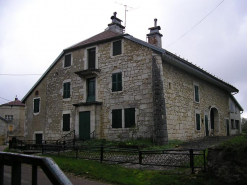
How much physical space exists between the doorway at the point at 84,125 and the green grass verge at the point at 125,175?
695cm

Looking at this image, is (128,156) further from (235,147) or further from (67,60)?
(67,60)

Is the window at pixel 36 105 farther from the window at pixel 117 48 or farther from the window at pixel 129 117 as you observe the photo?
the window at pixel 129 117

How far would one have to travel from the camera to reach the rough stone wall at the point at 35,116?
2130 centimetres

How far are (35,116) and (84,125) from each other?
6.32 meters

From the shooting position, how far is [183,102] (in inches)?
698

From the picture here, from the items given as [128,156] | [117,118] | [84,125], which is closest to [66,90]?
[84,125]

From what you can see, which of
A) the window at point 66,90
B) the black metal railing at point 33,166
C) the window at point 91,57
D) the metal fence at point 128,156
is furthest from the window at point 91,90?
the black metal railing at point 33,166

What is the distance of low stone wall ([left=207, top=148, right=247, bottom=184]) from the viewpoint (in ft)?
21.0

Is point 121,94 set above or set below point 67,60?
below

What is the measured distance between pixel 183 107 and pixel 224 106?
31.4ft

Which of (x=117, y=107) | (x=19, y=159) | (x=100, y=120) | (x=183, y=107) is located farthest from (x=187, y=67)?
(x=19, y=159)

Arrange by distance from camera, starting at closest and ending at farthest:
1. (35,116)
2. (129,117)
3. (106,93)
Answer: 1. (129,117)
2. (106,93)
3. (35,116)

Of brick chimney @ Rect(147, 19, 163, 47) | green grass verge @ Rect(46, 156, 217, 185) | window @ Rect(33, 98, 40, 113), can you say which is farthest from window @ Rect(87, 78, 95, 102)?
green grass verge @ Rect(46, 156, 217, 185)

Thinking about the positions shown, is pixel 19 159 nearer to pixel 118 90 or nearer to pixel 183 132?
pixel 118 90
